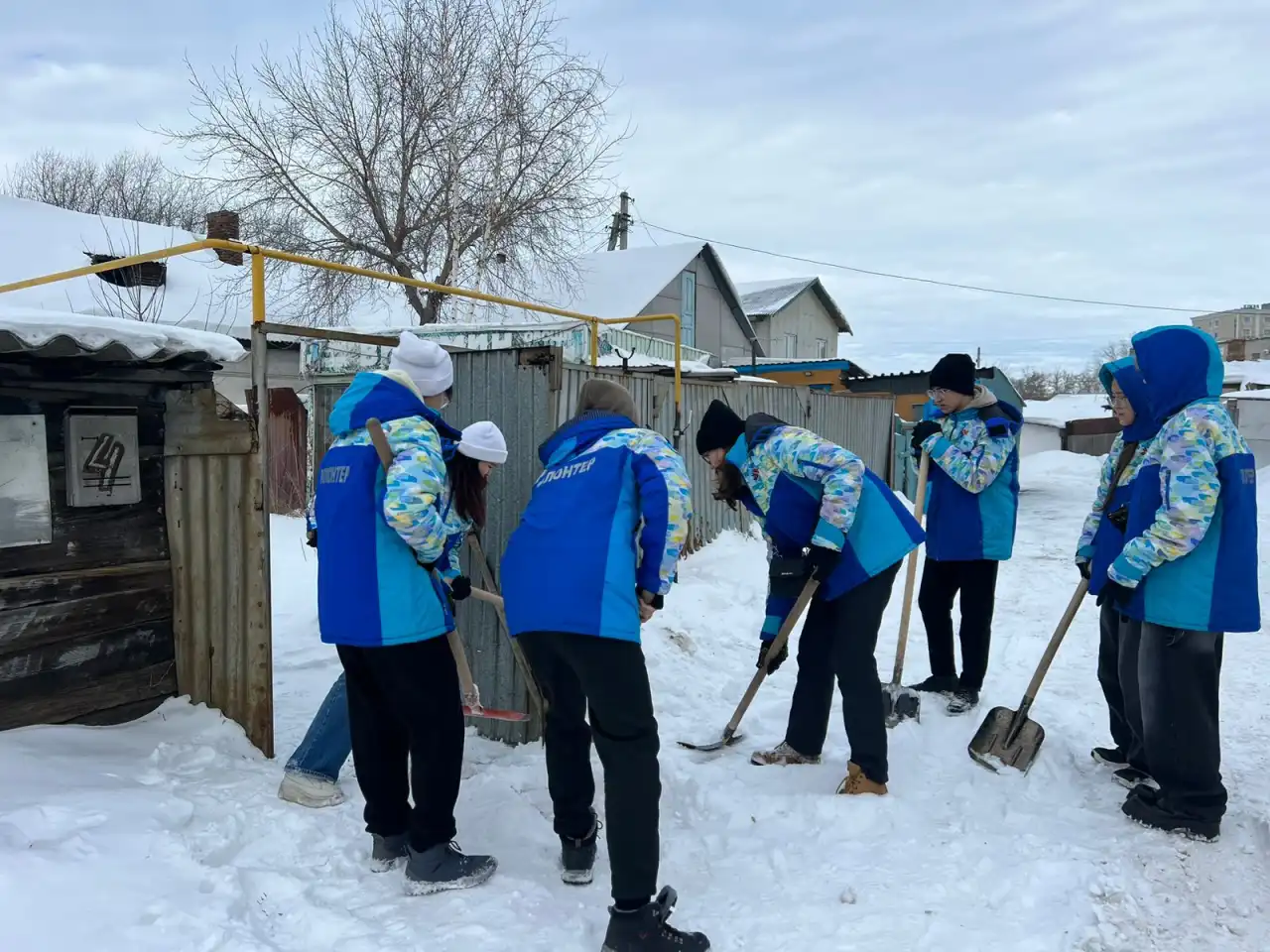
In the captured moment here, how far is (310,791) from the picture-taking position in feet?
10.3

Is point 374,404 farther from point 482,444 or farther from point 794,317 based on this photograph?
point 794,317

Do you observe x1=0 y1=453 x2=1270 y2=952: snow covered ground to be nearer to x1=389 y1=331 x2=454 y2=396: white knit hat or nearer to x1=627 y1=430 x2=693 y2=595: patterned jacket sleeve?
x1=627 y1=430 x2=693 y2=595: patterned jacket sleeve

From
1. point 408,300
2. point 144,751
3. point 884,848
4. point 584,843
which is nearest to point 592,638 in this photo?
point 584,843

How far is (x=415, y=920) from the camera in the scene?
2549 millimetres

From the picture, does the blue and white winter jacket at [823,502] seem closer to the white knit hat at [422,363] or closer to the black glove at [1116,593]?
the black glove at [1116,593]

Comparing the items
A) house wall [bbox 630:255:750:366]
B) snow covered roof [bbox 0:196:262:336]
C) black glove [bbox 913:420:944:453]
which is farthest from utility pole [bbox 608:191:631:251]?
black glove [bbox 913:420:944:453]

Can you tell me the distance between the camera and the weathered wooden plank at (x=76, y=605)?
301 cm

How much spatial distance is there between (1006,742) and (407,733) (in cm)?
260

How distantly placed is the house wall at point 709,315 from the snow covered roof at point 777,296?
3.30 meters

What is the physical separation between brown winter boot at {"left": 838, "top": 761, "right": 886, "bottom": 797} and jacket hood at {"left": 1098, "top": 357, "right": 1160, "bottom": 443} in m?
1.77

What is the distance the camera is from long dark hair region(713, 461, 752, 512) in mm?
3539

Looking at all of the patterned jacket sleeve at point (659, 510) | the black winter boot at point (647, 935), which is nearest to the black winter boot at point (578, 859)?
the black winter boot at point (647, 935)

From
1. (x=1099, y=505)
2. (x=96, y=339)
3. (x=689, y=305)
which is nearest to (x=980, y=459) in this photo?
(x=1099, y=505)

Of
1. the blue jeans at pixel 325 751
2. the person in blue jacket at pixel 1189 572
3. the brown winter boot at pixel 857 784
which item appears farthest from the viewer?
the brown winter boot at pixel 857 784
